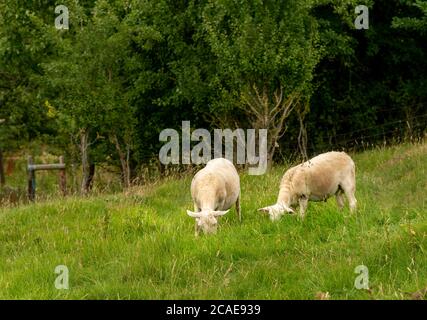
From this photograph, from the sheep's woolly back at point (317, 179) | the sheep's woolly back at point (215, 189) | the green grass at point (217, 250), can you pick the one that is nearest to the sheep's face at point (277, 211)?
the green grass at point (217, 250)

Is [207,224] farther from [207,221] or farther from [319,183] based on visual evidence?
[319,183]

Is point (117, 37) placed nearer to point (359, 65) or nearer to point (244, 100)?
point (244, 100)

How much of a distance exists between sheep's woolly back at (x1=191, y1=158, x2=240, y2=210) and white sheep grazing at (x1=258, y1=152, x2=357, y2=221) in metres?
0.74

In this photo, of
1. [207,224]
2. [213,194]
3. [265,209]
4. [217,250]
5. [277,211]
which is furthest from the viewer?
[213,194]

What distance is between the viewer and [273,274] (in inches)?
291

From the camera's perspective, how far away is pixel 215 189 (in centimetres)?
995

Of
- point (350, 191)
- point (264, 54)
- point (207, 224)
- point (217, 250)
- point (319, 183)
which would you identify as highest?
point (264, 54)

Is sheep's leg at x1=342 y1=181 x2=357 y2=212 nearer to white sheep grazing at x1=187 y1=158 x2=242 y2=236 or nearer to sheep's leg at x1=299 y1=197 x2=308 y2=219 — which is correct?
sheep's leg at x1=299 y1=197 x2=308 y2=219

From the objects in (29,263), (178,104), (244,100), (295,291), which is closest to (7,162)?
(178,104)

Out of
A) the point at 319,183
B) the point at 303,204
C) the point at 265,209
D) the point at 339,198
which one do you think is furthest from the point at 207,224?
the point at 339,198

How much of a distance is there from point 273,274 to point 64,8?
11.9 meters

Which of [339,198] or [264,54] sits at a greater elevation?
[264,54]

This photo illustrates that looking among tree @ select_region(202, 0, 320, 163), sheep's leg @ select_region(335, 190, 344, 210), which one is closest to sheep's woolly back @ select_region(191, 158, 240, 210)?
sheep's leg @ select_region(335, 190, 344, 210)

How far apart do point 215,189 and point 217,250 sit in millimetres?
1872
